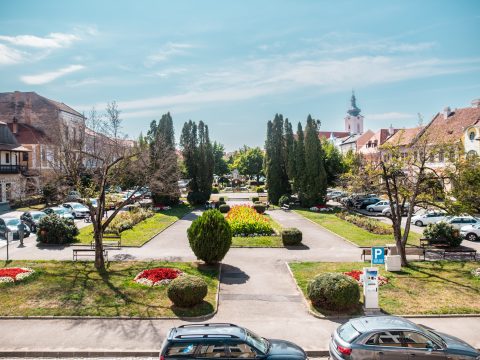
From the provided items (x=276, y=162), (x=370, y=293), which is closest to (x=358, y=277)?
(x=370, y=293)

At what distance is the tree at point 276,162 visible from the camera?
52.5m

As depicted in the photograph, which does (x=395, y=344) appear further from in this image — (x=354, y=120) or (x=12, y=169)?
(x=354, y=120)

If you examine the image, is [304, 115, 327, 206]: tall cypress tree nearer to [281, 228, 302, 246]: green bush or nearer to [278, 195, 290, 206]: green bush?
[278, 195, 290, 206]: green bush

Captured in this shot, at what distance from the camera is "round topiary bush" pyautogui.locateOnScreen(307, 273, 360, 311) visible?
14.7 metres

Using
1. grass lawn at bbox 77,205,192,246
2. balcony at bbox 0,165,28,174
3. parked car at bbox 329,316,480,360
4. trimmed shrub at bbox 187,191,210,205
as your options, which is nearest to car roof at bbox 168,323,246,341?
parked car at bbox 329,316,480,360

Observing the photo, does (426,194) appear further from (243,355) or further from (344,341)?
(243,355)

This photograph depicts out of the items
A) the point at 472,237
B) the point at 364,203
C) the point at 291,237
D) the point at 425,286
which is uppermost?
the point at 364,203

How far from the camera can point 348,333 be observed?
418 inches

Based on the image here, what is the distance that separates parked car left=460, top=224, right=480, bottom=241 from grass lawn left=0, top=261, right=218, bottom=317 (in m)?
18.9

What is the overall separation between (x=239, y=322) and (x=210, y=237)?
6312 mm

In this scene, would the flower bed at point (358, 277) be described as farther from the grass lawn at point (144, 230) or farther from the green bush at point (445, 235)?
the grass lawn at point (144, 230)

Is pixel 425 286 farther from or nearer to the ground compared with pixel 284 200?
nearer to the ground

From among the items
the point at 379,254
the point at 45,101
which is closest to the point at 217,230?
the point at 379,254

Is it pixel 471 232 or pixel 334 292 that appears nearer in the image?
pixel 334 292
